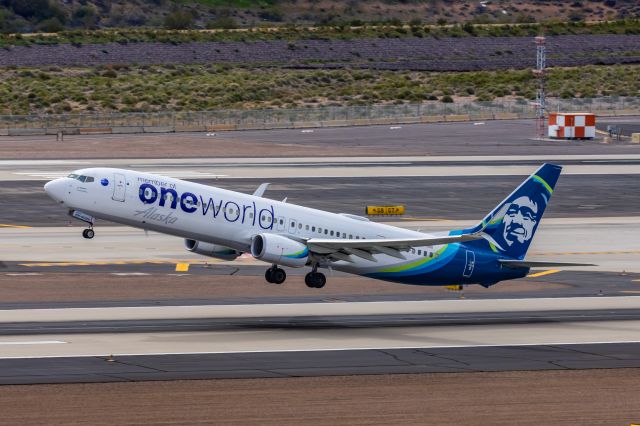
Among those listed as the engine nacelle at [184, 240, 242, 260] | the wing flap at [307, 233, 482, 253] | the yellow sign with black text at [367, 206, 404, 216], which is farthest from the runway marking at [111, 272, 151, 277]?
the yellow sign with black text at [367, 206, 404, 216]

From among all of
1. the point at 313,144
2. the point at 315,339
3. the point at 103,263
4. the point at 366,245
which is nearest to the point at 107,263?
the point at 103,263

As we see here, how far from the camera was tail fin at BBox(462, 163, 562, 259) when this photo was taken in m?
52.6

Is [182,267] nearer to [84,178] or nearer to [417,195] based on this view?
[84,178]

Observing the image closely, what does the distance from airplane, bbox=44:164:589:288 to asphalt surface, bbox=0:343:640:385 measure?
5350 mm

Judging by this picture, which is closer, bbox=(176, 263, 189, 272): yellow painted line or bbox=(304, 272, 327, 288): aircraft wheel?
bbox=(304, 272, 327, 288): aircraft wheel

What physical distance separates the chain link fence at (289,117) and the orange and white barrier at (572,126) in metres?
23.6

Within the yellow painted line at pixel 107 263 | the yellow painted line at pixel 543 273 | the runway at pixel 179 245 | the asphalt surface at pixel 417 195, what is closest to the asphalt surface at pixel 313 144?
the asphalt surface at pixel 417 195

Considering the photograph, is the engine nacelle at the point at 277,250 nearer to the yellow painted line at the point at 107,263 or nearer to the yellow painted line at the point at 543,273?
the yellow painted line at the point at 107,263

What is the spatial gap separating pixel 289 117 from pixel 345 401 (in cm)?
11153

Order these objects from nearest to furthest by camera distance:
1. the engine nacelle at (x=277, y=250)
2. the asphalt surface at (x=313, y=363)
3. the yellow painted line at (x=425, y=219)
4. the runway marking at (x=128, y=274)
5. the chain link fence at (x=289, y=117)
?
1. the asphalt surface at (x=313, y=363)
2. the engine nacelle at (x=277, y=250)
3. the runway marking at (x=128, y=274)
4. the yellow painted line at (x=425, y=219)
5. the chain link fence at (x=289, y=117)

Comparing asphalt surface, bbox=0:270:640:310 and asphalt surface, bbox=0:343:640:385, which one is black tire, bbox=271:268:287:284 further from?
asphalt surface, bbox=0:343:640:385

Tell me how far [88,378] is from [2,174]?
6411cm

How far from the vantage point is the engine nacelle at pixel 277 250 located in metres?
47.5

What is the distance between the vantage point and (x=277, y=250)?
4759 centimetres
